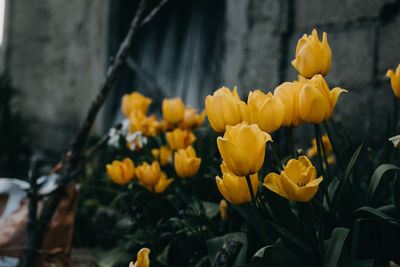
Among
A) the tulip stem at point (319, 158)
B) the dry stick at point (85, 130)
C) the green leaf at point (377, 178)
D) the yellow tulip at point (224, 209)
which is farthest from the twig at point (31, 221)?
the green leaf at point (377, 178)

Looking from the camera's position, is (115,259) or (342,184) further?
(115,259)

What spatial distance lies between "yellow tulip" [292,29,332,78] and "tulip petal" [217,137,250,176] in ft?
1.22

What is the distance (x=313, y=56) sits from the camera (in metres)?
Answer: 0.98

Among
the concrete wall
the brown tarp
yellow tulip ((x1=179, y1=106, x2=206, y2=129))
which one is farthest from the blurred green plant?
yellow tulip ((x1=179, y1=106, x2=206, y2=129))

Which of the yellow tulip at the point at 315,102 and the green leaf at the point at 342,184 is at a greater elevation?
the yellow tulip at the point at 315,102

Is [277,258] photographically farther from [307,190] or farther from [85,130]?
[85,130]

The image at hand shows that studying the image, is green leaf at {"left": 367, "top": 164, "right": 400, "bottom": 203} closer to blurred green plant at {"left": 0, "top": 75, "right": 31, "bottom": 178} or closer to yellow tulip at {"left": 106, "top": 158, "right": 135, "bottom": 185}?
yellow tulip at {"left": 106, "top": 158, "right": 135, "bottom": 185}

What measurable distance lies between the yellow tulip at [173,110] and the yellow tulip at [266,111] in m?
0.70

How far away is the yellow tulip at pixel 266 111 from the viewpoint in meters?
0.87

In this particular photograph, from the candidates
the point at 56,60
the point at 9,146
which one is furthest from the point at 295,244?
the point at 56,60

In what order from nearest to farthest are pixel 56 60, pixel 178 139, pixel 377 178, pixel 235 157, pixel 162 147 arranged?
pixel 235 157 < pixel 377 178 < pixel 178 139 < pixel 162 147 < pixel 56 60

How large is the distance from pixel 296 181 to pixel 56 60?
413 cm

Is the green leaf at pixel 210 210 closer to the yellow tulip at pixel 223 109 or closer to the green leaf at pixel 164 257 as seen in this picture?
the green leaf at pixel 164 257

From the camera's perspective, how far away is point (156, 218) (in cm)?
161
